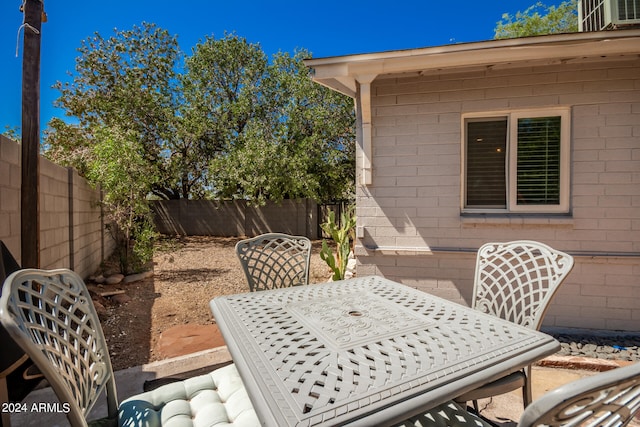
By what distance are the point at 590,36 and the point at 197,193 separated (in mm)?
12861

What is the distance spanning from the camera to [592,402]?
68 centimetres

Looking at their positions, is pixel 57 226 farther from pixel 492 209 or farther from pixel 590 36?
pixel 590 36

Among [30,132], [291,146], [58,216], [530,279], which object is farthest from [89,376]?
[291,146]

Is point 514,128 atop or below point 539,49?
below

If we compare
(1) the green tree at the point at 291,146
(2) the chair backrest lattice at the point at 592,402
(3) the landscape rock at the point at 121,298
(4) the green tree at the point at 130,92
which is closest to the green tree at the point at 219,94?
(1) the green tree at the point at 291,146

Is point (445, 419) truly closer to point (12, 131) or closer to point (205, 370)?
point (205, 370)

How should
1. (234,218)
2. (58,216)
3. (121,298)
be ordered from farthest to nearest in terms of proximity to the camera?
(234,218), (121,298), (58,216)

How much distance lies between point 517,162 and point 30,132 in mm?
4609

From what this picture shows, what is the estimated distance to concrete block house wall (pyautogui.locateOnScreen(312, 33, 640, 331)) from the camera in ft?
10.9

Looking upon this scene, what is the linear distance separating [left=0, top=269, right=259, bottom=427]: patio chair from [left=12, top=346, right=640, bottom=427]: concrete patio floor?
1.02 meters

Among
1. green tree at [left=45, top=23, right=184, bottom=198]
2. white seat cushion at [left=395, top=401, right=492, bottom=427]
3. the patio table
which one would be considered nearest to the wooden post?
the patio table

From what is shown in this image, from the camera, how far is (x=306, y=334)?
1357 millimetres

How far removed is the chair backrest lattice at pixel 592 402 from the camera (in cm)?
63

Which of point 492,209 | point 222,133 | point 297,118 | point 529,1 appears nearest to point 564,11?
point 529,1
